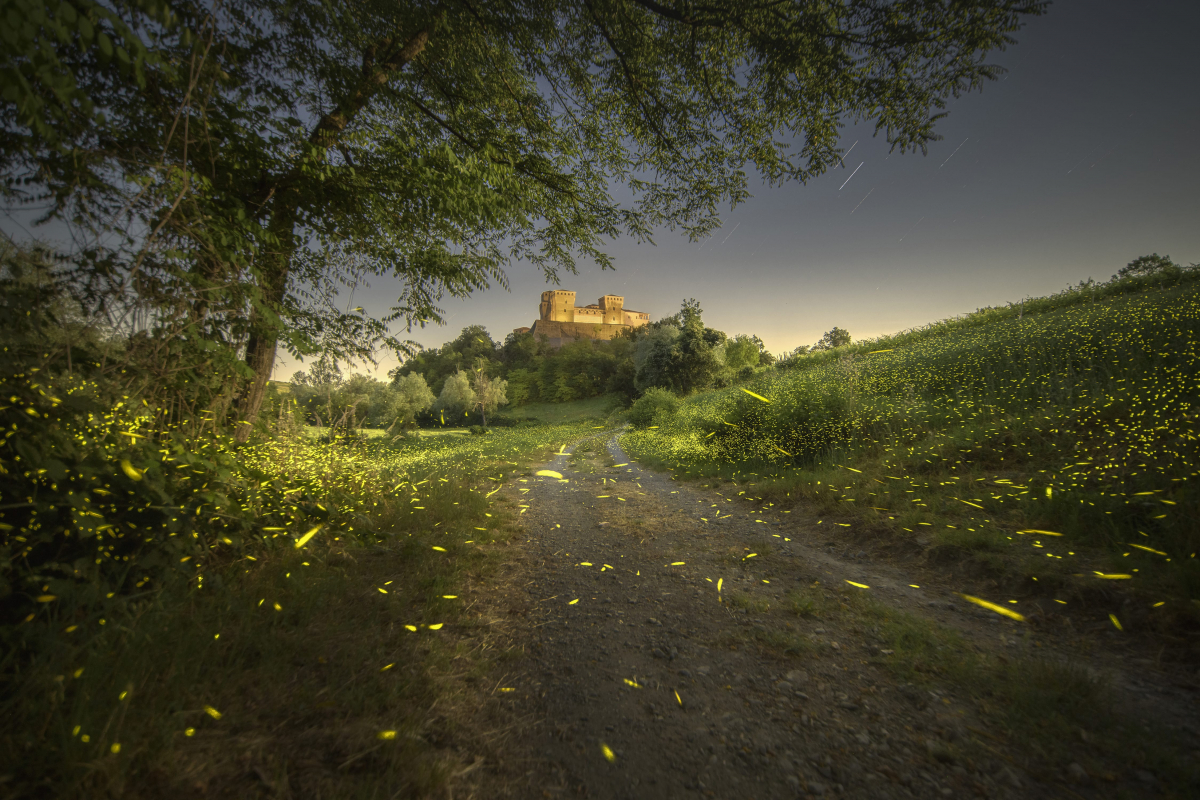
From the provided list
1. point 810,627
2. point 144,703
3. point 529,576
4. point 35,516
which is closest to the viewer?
point 144,703

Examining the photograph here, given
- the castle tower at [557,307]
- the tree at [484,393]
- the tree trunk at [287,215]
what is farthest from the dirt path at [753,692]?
the castle tower at [557,307]

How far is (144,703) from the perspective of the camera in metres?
1.67

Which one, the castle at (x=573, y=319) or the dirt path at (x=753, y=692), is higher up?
the castle at (x=573, y=319)

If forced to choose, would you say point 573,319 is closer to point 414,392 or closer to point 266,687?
point 414,392

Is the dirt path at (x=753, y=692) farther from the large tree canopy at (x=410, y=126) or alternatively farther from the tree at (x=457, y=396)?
the tree at (x=457, y=396)

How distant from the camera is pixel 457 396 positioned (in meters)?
38.5

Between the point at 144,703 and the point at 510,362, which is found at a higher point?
the point at 510,362

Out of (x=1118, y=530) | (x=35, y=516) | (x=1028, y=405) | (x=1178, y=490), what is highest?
(x=35, y=516)

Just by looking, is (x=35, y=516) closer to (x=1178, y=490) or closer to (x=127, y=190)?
(x=127, y=190)

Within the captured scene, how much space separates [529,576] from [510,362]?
68942mm

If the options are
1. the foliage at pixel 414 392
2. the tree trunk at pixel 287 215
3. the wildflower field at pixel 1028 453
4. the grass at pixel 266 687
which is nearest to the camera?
the grass at pixel 266 687

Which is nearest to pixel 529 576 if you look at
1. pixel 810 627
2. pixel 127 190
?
pixel 810 627

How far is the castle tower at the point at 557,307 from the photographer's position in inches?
3410

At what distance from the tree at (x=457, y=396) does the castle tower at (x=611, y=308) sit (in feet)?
197
